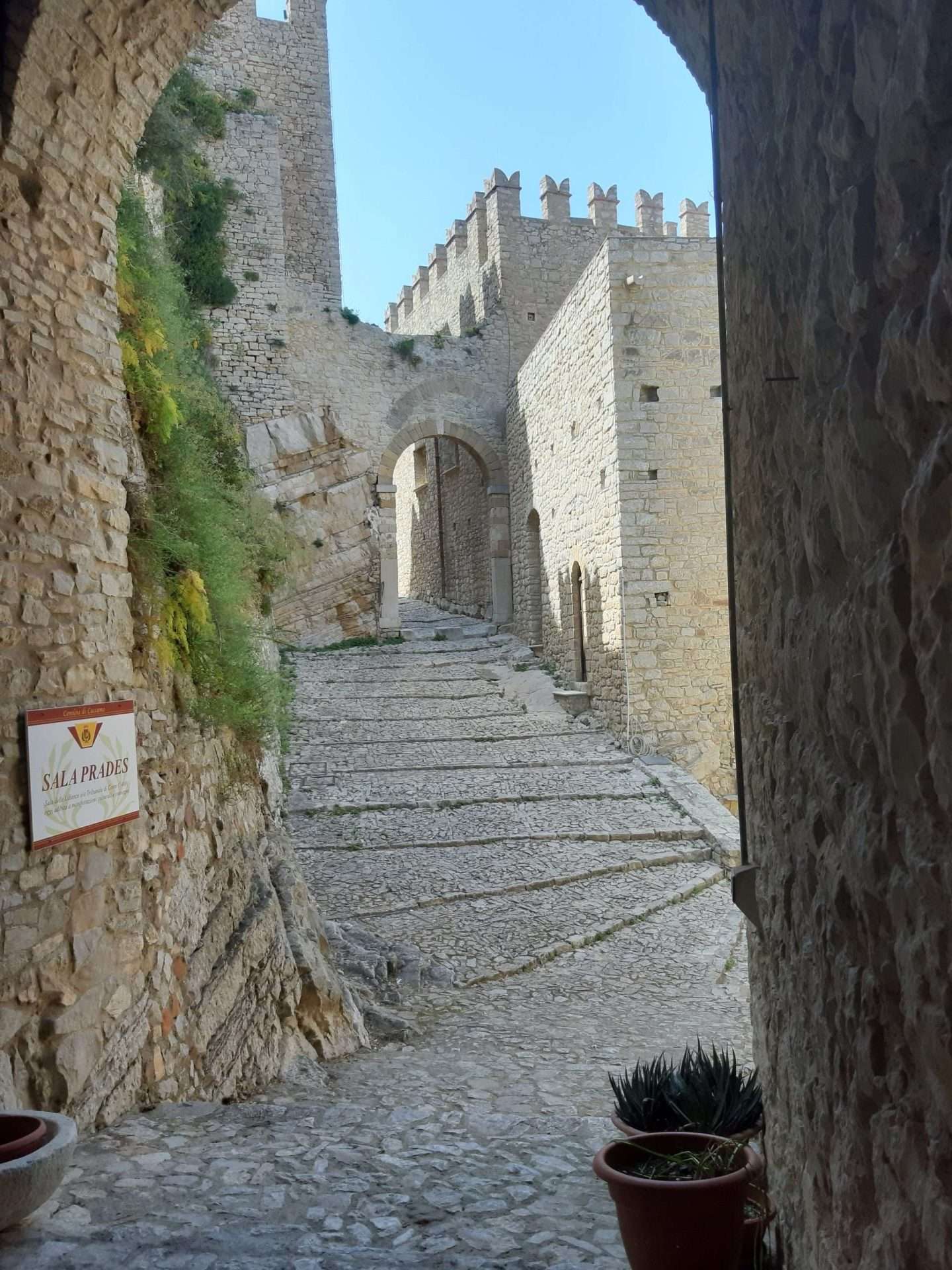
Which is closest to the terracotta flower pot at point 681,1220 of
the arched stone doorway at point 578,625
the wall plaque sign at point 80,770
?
the wall plaque sign at point 80,770

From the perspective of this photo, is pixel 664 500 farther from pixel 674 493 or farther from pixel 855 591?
pixel 855 591

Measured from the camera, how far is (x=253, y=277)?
1688cm

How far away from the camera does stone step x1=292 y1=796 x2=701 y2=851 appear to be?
9148mm

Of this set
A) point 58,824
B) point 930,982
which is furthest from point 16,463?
point 930,982

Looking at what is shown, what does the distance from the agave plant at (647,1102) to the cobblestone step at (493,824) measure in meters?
5.92

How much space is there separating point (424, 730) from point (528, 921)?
522 centimetres

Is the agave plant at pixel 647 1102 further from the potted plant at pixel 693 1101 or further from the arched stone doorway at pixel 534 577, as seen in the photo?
the arched stone doorway at pixel 534 577

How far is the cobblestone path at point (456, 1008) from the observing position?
9.97 ft

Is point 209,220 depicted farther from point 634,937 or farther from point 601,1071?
point 601,1071

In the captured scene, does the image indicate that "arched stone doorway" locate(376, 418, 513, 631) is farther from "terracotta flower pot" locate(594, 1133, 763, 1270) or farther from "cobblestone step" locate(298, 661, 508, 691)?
"terracotta flower pot" locate(594, 1133, 763, 1270)

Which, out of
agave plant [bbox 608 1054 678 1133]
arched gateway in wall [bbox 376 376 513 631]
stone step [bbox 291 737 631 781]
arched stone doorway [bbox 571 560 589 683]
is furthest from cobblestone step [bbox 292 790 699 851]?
arched gateway in wall [bbox 376 376 513 631]

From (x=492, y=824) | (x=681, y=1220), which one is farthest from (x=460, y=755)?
(x=681, y=1220)

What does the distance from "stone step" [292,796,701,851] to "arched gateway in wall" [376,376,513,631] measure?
361 inches

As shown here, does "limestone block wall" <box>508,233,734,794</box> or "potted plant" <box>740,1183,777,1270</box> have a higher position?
"limestone block wall" <box>508,233,734,794</box>
